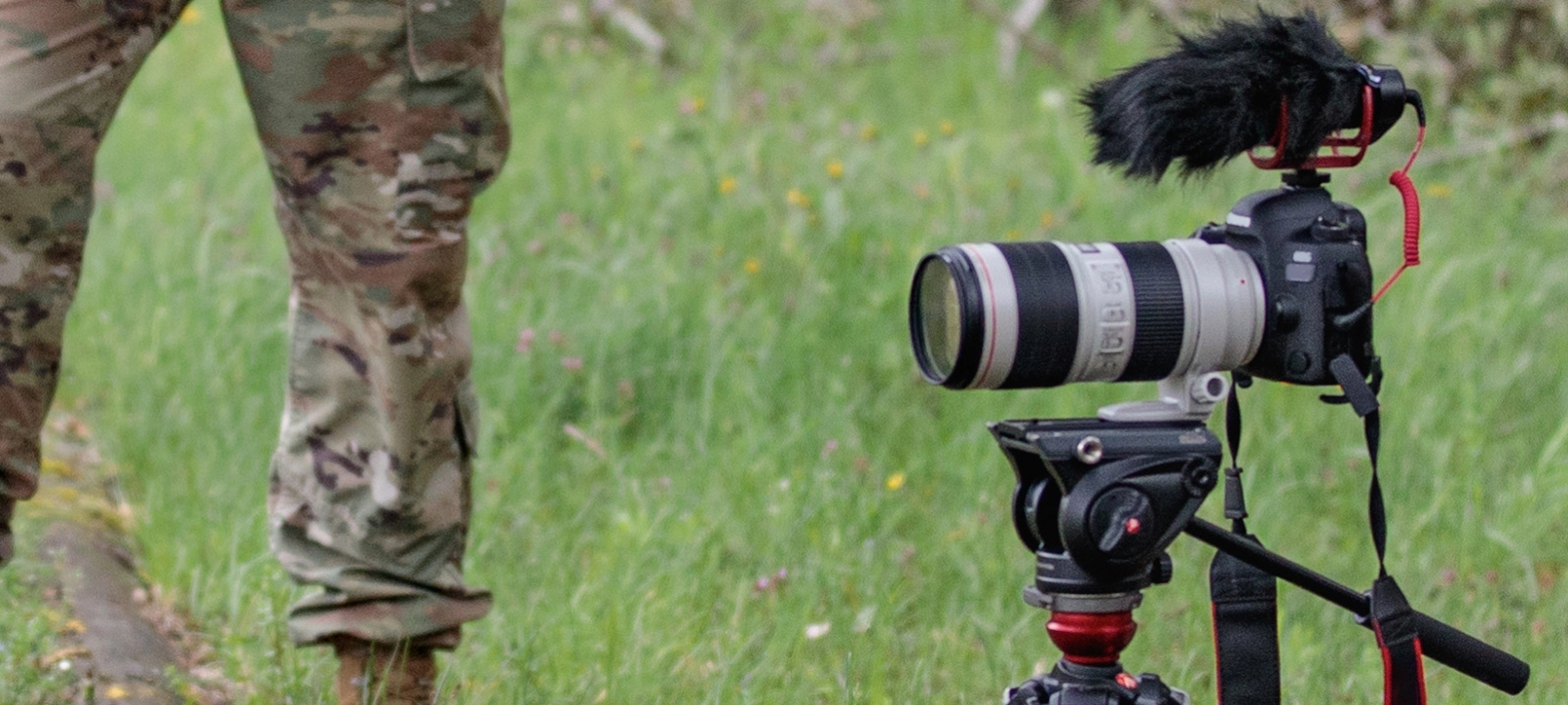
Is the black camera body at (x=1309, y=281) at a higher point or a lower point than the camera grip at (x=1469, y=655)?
higher

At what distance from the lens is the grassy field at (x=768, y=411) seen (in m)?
2.43

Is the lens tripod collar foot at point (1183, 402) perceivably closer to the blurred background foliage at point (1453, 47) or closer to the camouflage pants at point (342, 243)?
the camouflage pants at point (342, 243)

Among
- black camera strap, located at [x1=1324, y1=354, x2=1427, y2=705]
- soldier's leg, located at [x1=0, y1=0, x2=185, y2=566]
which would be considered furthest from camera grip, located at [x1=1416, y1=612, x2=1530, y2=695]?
soldier's leg, located at [x1=0, y1=0, x2=185, y2=566]

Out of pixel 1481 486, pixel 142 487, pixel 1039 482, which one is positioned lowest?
pixel 142 487

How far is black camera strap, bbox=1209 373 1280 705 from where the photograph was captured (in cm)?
171

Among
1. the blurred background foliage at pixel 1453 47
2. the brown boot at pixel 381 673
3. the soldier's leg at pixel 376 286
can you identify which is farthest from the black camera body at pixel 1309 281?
the blurred background foliage at pixel 1453 47

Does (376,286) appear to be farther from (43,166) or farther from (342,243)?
(43,166)

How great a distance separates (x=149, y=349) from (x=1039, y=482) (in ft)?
7.70

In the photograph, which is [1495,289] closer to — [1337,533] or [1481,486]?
[1481,486]

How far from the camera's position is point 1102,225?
3.97m

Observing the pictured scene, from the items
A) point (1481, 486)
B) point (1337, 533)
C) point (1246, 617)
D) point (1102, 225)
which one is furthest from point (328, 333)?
point (1102, 225)

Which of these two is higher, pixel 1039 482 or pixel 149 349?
pixel 1039 482

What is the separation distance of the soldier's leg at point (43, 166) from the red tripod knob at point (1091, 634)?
43.1 inches

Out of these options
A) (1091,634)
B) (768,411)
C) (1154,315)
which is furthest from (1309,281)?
(768,411)
